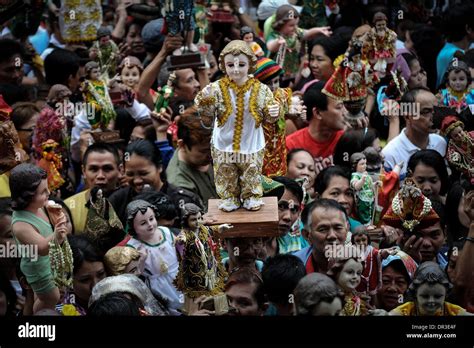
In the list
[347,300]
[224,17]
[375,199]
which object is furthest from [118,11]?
[347,300]

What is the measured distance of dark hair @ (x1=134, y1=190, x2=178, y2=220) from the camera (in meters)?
9.16

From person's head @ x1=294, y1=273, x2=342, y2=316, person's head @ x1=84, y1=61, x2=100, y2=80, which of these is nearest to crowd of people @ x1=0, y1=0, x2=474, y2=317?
person's head @ x1=294, y1=273, x2=342, y2=316

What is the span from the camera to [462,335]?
25.5 ft

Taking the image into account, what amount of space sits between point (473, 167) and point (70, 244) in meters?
2.54

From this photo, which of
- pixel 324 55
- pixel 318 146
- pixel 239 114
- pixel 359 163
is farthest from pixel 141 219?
pixel 324 55

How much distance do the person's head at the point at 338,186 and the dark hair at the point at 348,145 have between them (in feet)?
1.33

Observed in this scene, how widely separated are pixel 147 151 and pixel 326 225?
1.71 meters

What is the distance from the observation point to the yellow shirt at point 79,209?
9492 millimetres

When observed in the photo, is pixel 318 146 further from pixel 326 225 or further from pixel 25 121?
pixel 25 121

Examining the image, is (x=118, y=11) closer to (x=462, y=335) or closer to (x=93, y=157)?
(x=93, y=157)

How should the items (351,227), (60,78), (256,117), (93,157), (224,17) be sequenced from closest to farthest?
(256,117), (351,227), (93,157), (60,78), (224,17)

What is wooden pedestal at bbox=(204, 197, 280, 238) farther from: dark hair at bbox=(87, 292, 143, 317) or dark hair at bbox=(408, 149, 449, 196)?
dark hair at bbox=(408, 149, 449, 196)

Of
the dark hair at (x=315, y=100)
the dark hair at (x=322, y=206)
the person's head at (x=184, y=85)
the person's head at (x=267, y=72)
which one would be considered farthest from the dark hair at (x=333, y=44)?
the dark hair at (x=322, y=206)

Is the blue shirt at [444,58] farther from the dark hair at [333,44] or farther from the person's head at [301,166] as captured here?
the person's head at [301,166]
